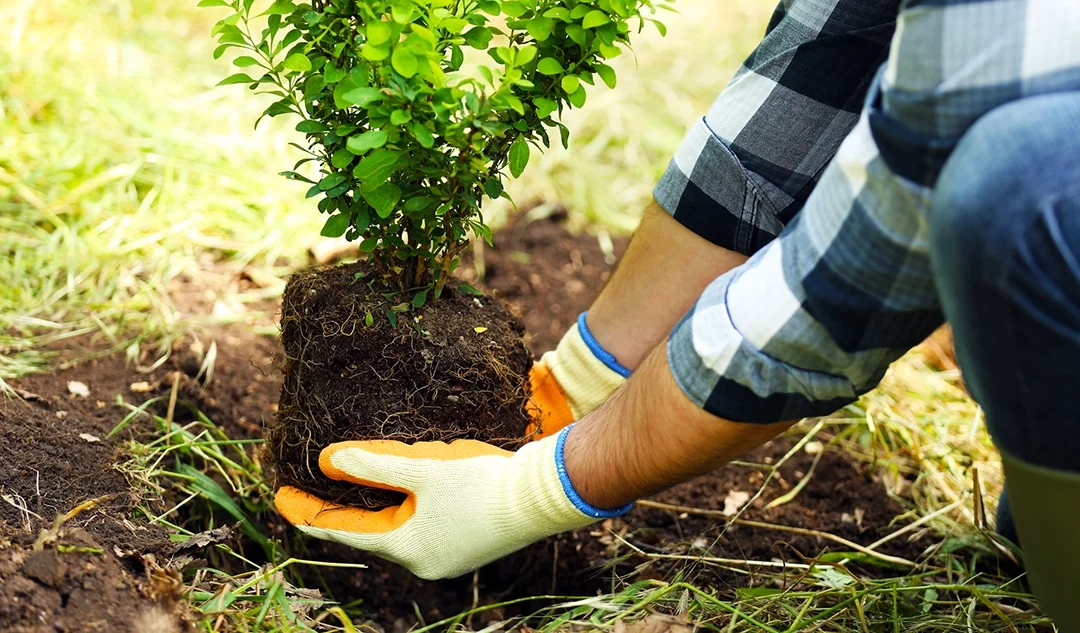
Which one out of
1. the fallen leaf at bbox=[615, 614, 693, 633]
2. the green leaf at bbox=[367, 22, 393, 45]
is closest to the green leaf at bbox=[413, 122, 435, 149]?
the green leaf at bbox=[367, 22, 393, 45]

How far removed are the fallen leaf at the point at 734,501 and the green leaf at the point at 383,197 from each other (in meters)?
0.95

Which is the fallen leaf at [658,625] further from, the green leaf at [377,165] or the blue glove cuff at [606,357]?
the green leaf at [377,165]

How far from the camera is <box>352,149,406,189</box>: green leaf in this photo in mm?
1296

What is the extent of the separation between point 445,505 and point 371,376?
0.25 metres

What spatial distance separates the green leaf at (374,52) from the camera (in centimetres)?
122

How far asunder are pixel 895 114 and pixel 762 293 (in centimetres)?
27

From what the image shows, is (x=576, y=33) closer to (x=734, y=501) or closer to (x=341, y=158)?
(x=341, y=158)

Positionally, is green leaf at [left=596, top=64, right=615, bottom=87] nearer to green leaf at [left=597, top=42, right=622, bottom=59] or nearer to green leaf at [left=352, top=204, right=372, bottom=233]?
green leaf at [left=597, top=42, right=622, bottom=59]

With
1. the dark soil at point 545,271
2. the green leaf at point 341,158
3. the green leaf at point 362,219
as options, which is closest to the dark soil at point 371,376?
the green leaf at point 362,219

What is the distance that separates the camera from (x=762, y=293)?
45.8 inches

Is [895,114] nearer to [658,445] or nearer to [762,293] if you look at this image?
[762,293]

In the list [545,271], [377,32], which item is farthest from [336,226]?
[545,271]

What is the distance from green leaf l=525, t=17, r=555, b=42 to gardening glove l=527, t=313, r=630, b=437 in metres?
0.68

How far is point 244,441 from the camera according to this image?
177 cm
